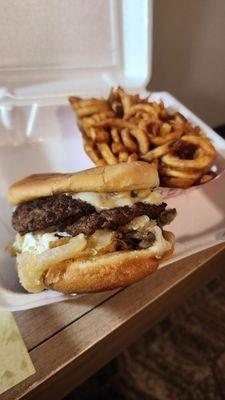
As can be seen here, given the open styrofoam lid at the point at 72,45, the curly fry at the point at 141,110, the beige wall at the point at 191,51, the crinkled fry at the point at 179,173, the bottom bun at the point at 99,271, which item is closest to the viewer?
the bottom bun at the point at 99,271

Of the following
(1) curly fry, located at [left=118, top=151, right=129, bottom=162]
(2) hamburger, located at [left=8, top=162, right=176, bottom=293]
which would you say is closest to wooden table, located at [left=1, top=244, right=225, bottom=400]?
(2) hamburger, located at [left=8, top=162, right=176, bottom=293]

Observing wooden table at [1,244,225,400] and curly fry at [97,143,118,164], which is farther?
curly fry at [97,143,118,164]

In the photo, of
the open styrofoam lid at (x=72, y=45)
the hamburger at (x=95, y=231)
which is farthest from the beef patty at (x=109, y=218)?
the open styrofoam lid at (x=72, y=45)

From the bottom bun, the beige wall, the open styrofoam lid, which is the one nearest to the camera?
the bottom bun

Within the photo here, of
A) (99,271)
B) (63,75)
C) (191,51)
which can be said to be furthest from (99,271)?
(191,51)

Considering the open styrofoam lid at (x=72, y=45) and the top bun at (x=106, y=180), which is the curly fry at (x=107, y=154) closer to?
the top bun at (x=106, y=180)

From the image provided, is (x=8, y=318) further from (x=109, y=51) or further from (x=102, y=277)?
(x=109, y=51)

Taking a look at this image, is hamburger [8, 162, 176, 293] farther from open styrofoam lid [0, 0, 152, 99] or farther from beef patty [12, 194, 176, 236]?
open styrofoam lid [0, 0, 152, 99]
